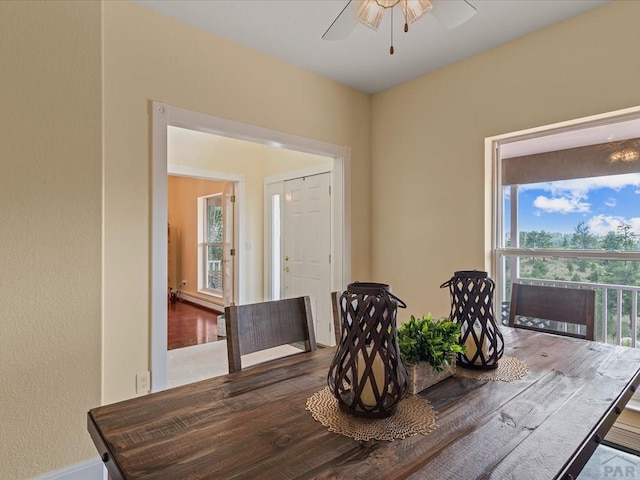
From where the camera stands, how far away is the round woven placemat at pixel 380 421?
866 mm

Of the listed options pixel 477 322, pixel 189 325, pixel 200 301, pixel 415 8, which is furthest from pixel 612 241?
pixel 200 301

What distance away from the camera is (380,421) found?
927 millimetres

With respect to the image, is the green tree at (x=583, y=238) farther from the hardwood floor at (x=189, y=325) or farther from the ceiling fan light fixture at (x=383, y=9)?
the hardwood floor at (x=189, y=325)

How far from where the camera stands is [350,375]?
0.97 metres

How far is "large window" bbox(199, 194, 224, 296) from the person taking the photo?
6.05m

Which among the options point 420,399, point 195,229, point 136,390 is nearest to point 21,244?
point 136,390

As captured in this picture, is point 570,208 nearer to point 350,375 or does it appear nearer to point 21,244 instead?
A: point 350,375

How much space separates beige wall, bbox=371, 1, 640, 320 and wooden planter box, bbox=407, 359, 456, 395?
6.18 feet

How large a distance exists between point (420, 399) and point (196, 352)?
3.35m

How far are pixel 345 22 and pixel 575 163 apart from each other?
6.15 ft

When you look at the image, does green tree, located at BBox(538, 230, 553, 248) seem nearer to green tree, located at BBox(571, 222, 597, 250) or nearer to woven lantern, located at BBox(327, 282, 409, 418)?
green tree, located at BBox(571, 222, 597, 250)

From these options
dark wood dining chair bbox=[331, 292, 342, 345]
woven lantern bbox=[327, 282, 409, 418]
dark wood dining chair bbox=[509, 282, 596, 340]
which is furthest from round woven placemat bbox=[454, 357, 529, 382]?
dark wood dining chair bbox=[509, 282, 596, 340]

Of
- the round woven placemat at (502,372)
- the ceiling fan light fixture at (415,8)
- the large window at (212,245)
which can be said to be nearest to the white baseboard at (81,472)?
the round woven placemat at (502,372)

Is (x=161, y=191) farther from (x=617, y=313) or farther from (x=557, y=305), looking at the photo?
(x=617, y=313)
